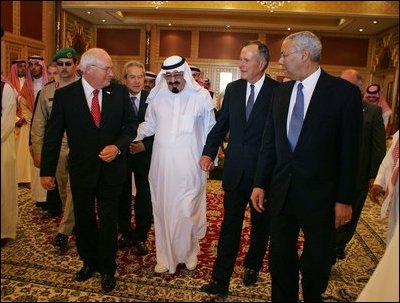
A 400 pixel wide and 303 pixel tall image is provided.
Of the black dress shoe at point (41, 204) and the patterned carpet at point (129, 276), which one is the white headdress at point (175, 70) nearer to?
the patterned carpet at point (129, 276)

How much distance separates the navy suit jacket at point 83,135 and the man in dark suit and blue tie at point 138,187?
62 cm

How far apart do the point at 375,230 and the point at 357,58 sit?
9868mm

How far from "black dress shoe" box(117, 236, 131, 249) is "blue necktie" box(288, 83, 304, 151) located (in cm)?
192

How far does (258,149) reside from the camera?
2.62 meters

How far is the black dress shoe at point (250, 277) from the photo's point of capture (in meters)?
2.84

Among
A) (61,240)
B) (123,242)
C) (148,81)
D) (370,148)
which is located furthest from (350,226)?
(148,81)

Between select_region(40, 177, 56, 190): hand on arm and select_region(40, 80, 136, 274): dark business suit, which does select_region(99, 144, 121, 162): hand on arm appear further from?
select_region(40, 177, 56, 190): hand on arm

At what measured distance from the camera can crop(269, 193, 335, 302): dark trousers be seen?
6.91ft

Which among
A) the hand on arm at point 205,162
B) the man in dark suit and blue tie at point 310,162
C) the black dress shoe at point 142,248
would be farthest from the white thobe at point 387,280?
the black dress shoe at point 142,248

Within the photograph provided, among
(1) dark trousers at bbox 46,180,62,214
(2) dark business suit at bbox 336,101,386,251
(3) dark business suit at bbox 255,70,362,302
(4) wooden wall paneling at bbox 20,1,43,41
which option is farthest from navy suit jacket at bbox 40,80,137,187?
(2) dark business suit at bbox 336,101,386,251

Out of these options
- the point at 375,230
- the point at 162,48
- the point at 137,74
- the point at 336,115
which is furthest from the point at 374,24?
the point at 336,115

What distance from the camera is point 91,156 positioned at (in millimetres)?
2613

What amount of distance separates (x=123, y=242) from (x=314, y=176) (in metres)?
1.98

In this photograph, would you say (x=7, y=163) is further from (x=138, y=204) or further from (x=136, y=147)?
(x=138, y=204)
